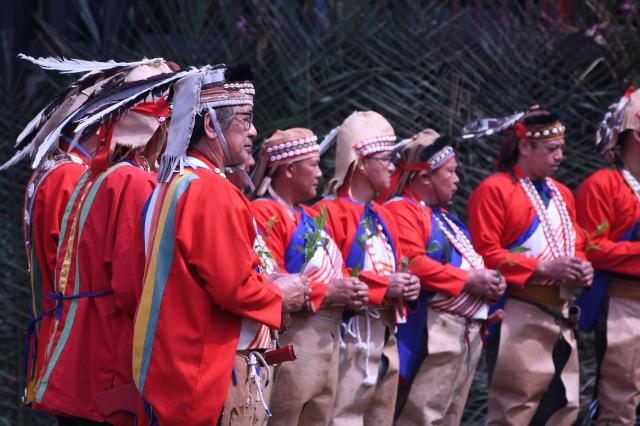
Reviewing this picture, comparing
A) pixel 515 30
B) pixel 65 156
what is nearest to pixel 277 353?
pixel 65 156

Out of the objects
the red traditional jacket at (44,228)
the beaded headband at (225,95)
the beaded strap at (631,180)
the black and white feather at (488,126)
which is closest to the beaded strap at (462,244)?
the black and white feather at (488,126)

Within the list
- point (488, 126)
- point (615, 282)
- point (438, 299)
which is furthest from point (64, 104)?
point (615, 282)

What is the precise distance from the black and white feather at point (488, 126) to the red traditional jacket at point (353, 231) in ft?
3.36

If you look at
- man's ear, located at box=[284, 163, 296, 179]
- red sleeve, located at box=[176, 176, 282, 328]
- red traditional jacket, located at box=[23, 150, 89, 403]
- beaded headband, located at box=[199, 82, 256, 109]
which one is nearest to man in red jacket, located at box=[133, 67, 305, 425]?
red sleeve, located at box=[176, 176, 282, 328]

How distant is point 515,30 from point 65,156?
4.36 metres

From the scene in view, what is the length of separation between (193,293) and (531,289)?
11.3 ft

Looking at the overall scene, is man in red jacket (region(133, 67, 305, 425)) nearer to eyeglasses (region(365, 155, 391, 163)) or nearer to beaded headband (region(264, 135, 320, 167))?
beaded headband (region(264, 135, 320, 167))

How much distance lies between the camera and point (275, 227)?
587 cm

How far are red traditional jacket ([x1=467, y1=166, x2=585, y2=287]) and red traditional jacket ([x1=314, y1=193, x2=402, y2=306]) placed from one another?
1.97 feet

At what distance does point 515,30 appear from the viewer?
27.3 feet

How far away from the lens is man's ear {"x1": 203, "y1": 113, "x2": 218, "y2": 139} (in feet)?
13.5

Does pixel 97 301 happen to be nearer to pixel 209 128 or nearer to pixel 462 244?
pixel 209 128

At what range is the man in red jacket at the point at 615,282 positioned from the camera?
7016mm

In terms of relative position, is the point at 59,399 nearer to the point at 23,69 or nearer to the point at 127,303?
the point at 127,303
